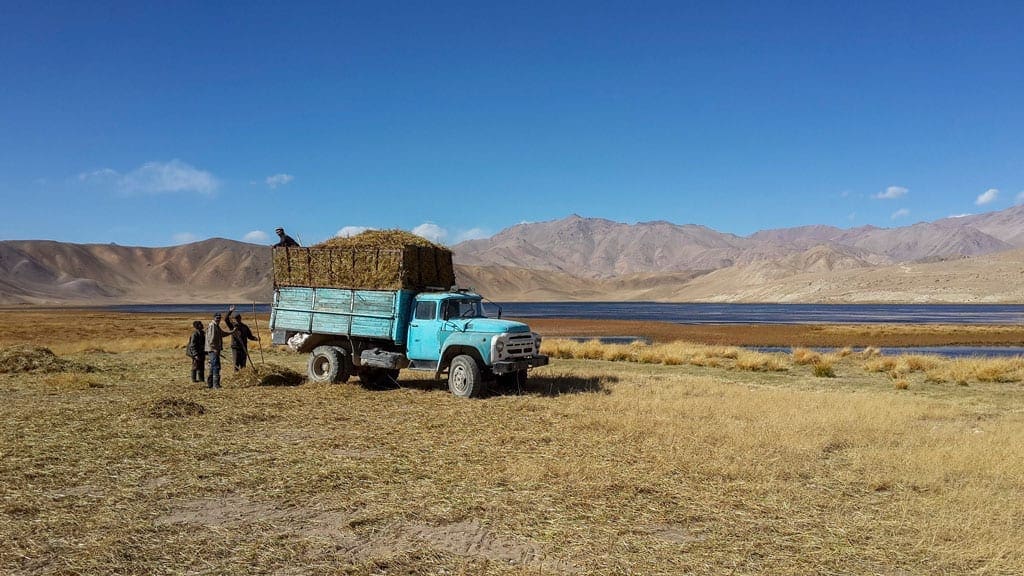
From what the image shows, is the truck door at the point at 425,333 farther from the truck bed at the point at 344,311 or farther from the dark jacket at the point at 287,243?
the dark jacket at the point at 287,243

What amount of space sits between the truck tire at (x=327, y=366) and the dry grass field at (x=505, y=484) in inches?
41.2

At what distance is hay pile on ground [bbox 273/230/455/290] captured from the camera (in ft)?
54.3

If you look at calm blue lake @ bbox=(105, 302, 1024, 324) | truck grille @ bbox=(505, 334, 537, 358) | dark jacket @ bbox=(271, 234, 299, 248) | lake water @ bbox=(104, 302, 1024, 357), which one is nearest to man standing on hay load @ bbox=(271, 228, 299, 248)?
dark jacket @ bbox=(271, 234, 299, 248)

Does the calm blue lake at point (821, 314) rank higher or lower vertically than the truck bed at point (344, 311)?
lower

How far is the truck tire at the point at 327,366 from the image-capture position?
1711cm

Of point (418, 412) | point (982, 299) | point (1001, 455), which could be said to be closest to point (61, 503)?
point (418, 412)

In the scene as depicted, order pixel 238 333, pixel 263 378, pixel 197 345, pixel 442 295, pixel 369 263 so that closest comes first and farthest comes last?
pixel 442 295
pixel 369 263
pixel 197 345
pixel 263 378
pixel 238 333

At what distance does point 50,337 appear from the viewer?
41969mm

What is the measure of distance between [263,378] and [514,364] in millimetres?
7053

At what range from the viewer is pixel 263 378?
58.1ft


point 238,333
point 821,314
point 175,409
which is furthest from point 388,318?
point 821,314

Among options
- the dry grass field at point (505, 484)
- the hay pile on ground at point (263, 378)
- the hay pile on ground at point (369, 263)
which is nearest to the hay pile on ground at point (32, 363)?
the dry grass field at point (505, 484)

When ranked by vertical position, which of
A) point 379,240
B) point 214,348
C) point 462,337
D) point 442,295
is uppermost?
point 379,240

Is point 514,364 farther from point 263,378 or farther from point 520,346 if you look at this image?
point 263,378
